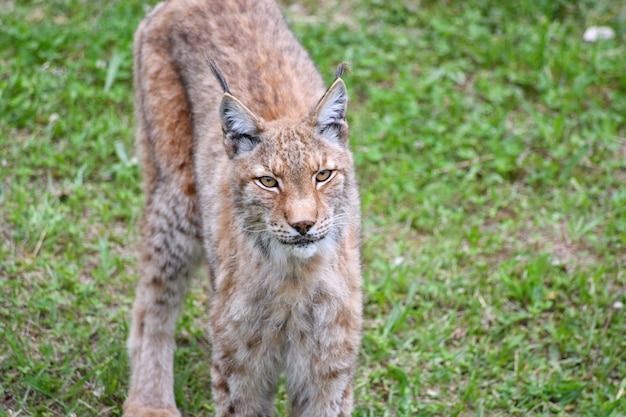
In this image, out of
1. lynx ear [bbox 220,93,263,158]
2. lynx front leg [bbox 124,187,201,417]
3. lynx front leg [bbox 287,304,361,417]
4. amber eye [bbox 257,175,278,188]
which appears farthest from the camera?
lynx front leg [bbox 124,187,201,417]

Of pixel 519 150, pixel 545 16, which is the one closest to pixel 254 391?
pixel 519 150

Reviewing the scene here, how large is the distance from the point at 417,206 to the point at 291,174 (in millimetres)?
3101

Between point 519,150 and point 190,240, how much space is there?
321 centimetres

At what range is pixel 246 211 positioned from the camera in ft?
15.2

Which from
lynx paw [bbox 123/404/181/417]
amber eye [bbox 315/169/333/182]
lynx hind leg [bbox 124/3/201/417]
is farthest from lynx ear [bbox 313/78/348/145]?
lynx paw [bbox 123/404/181/417]

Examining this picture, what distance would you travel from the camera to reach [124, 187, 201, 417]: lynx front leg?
5785 millimetres

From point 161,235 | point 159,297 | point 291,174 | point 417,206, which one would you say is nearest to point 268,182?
point 291,174

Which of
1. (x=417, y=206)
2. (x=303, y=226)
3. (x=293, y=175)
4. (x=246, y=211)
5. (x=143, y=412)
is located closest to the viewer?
(x=303, y=226)

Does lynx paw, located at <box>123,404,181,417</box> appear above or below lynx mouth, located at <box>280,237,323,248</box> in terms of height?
below

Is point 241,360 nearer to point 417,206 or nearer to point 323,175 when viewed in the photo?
point 323,175

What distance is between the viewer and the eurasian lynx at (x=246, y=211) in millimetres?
4531

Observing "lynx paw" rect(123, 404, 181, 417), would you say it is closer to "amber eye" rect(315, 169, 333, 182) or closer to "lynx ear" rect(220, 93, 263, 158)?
"lynx ear" rect(220, 93, 263, 158)

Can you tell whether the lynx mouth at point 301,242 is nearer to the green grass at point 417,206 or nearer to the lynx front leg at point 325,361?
the lynx front leg at point 325,361

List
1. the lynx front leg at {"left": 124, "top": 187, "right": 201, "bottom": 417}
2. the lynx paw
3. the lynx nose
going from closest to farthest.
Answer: the lynx nose → the lynx paw → the lynx front leg at {"left": 124, "top": 187, "right": 201, "bottom": 417}
